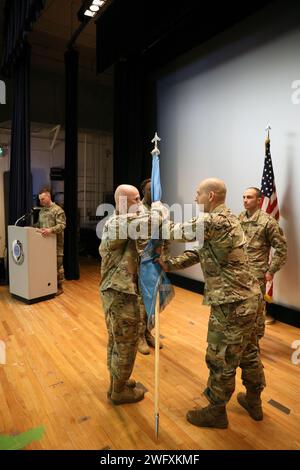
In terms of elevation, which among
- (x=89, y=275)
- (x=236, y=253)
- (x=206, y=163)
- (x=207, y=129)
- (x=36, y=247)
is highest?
(x=207, y=129)

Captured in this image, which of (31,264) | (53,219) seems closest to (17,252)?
(31,264)

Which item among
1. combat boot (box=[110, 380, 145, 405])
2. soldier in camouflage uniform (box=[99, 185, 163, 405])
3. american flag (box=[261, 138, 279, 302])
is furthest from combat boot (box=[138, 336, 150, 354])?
american flag (box=[261, 138, 279, 302])

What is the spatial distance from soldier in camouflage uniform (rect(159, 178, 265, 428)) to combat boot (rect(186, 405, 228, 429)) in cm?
5

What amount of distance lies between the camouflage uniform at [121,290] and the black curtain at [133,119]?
3.93m

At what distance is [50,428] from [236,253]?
60.7 inches

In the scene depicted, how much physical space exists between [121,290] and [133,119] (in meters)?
4.58

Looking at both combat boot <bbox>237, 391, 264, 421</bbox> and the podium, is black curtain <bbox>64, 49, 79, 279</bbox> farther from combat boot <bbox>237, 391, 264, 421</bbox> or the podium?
combat boot <bbox>237, 391, 264, 421</bbox>

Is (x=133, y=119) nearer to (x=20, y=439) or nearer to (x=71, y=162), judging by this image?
(x=71, y=162)

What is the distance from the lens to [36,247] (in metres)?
4.49

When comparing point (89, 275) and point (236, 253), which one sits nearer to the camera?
point (236, 253)

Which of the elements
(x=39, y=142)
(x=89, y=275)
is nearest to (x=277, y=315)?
(x=89, y=275)

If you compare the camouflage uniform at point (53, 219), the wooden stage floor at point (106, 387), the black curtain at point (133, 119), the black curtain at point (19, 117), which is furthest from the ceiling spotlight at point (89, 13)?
the wooden stage floor at point (106, 387)
